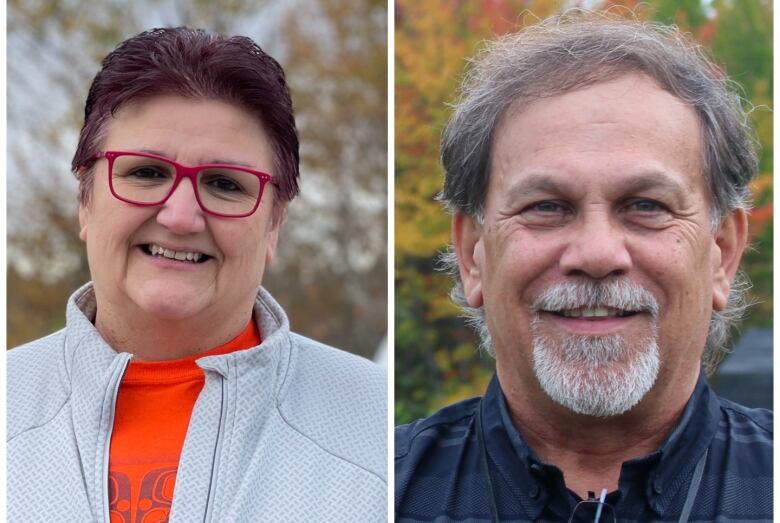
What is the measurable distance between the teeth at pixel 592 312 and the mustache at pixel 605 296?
0.06 ft

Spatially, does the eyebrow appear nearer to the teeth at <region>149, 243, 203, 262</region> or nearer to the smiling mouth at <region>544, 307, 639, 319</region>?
the teeth at <region>149, 243, 203, 262</region>

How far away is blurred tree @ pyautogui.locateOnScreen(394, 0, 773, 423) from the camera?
3234mm

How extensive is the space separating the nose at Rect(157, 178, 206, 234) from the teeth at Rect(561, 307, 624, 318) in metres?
0.96

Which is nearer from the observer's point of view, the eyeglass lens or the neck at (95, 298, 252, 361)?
the eyeglass lens

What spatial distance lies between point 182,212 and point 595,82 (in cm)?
111

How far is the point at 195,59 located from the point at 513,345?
1.12 m

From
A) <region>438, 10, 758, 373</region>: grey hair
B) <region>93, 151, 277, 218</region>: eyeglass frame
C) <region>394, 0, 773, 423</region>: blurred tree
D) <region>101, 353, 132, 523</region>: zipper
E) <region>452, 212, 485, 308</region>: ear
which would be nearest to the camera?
<region>101, 353, 132, 523</region>: zipper

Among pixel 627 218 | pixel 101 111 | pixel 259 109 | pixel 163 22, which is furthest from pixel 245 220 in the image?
pixel 163 22

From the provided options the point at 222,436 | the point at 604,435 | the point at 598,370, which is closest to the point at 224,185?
the point at 222,436

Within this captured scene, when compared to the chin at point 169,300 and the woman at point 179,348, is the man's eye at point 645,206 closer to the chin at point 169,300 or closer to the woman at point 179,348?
the woman at point 179,348

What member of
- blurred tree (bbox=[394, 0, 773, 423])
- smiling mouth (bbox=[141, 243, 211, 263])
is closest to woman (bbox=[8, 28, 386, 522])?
smiling mouth (bbox=[141, 243, 211, 263])

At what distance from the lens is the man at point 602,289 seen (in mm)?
2631

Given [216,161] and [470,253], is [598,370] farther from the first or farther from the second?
[216,161]

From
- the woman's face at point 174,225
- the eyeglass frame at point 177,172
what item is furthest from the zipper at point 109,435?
the eyeglass frame at point 177,172
